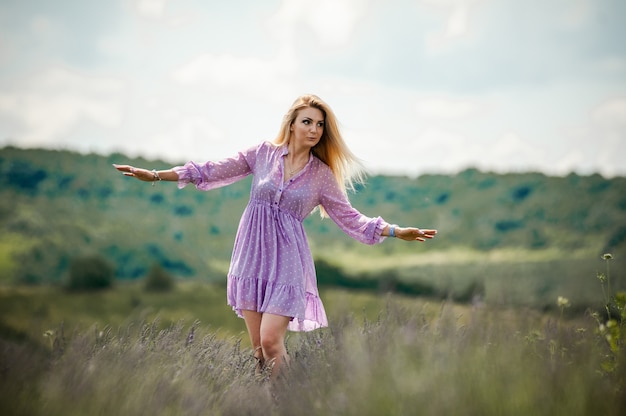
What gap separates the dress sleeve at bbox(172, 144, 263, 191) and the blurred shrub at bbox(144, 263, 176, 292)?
2481 cm

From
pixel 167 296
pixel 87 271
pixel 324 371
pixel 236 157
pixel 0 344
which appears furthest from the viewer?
pixel 87 271

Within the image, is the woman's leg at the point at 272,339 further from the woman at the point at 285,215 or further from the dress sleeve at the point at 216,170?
the dress sleeve at the point at 216,170

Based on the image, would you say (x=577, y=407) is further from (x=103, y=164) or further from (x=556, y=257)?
(x=103, y=164)

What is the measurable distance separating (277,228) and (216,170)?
0.60 m

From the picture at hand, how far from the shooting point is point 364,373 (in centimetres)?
291

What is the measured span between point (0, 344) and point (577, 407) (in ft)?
7.70

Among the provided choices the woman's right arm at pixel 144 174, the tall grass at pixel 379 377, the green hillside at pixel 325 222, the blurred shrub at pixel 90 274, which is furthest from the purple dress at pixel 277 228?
the blurred shrub at pixel 90 274

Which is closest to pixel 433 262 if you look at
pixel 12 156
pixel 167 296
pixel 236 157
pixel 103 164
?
pixel 167 296

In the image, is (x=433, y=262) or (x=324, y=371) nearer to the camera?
(x=324, y=371)

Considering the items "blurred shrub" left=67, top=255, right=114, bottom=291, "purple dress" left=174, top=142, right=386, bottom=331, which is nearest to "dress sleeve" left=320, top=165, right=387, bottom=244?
"purple dress" left=174, top=142, right=386, bottom=331

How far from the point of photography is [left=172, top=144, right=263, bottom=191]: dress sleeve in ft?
16.9

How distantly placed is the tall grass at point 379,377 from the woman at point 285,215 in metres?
0.82

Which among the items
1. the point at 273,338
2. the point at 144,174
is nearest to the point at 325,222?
the point at 144,174

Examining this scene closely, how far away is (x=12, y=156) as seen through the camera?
38375 mm
